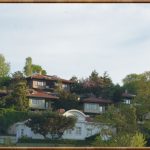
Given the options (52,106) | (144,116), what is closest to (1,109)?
(52,106)

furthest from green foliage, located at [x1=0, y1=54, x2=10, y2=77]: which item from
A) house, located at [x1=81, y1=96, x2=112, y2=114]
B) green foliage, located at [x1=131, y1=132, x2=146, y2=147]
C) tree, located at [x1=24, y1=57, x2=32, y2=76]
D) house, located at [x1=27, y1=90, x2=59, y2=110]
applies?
house, located at [x1=81, y1=96, x2=112, y2=114]

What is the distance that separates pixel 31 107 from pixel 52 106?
4.28 feet

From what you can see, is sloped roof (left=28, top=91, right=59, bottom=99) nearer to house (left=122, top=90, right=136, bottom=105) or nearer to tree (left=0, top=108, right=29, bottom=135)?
tree (left=0, top=108, right=29, bottom=135)

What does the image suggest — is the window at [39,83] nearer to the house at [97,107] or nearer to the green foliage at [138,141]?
the house at [97,107]

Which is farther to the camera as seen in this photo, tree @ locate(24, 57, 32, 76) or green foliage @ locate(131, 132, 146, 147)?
green foliage @ locate(131, 132, 146, 147)

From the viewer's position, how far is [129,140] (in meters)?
8.01

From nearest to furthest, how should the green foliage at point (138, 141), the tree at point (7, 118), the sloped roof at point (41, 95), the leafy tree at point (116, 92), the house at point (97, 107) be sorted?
the green foliage at point (138, 141) < the leafy tree at point (116, 92) < the tree at point (7, 118) < the sloped roof at point (41, 95) < the house at point (97, 107)

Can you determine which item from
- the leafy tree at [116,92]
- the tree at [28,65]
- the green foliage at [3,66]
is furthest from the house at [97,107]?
the green foliage at [3,66]

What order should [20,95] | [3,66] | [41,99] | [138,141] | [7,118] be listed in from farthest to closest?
[20,95] → [41,99] → [7,118] → [138,141] → [3,66]

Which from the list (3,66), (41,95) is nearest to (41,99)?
(41,95)

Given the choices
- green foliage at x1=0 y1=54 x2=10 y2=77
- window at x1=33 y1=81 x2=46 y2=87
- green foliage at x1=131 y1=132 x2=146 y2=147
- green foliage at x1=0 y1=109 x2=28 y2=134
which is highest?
window at x1=33 y1=81 x2=46 y2=87

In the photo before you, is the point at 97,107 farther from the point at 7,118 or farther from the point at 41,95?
the point at 7,118

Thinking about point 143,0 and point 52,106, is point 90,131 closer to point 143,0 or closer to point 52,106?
point 52,106

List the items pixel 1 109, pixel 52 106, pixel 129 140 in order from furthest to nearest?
pixel 1 109 → pixel 52 106 → pixel 129 140
